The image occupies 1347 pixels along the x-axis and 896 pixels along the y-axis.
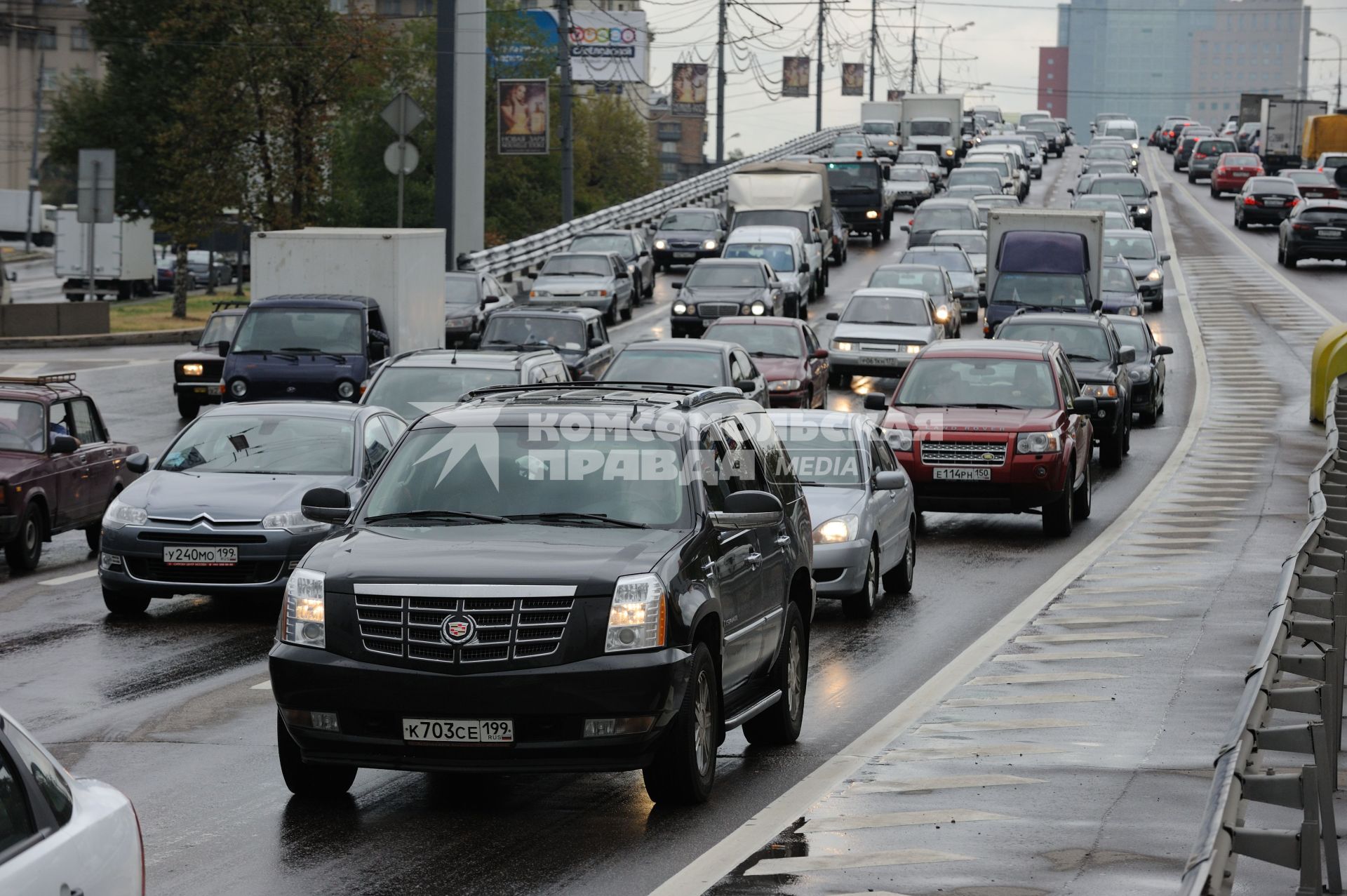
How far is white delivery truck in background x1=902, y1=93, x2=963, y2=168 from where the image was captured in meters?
90.4

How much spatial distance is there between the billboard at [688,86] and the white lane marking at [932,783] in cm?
7601

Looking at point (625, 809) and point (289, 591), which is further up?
point (289, 591)

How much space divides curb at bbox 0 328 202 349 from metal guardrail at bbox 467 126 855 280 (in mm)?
9450

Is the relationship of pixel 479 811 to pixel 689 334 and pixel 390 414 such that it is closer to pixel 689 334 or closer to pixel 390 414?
pixel 390 414

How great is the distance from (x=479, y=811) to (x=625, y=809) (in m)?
0.62

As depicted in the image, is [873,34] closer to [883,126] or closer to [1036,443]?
[883,126]

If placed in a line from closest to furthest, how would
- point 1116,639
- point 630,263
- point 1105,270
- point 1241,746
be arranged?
1. point 1241,746
2. point 1116,639
3. point 1105,270
4. point 630,263

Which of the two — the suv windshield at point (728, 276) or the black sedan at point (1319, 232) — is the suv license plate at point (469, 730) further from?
the black sedan at point (1319, 232)

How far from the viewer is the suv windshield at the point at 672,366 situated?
23297 mm

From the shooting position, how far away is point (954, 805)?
342 inches

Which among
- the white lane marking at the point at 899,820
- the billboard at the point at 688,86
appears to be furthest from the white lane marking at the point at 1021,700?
the billboard at the point at 688,86

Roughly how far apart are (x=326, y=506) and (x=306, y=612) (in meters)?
1.84

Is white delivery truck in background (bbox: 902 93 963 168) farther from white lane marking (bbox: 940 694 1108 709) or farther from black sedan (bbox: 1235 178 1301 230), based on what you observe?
white lane marking (bbox: 940 694 1108 709)

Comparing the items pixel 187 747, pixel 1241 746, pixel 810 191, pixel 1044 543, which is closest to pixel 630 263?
pixel 810 191
